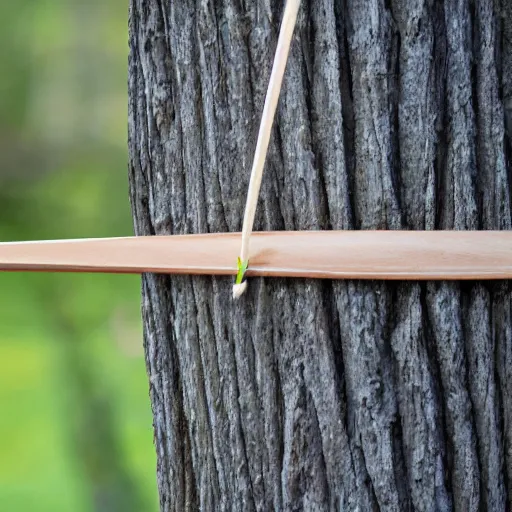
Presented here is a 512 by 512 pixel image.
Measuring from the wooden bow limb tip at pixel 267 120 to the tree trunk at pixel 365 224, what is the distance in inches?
1.4

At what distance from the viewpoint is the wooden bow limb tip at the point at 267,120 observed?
0.61 metres

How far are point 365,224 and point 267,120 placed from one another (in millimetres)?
127

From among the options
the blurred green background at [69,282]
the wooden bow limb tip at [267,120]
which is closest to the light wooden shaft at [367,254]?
the wooden bow limb tip at [267,120]

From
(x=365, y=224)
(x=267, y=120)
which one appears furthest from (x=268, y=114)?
(x=365, y=224)

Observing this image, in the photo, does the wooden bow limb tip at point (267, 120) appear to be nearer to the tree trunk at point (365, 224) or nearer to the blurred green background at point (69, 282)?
the tree trunk at point (365, 224)

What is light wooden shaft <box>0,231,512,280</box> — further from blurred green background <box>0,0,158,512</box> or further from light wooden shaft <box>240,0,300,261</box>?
blurred green background <box>0,0,158,512</box>

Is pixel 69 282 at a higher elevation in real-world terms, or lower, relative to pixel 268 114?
lower

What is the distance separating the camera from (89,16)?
9.90 feet

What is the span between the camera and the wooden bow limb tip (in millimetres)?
614

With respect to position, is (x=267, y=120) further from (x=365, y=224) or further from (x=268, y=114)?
(x=365, y=224)

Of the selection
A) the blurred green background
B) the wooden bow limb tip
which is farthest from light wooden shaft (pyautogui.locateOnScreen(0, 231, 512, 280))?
the blurred green background

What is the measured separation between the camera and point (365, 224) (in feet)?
2.15

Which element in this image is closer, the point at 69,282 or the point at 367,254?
the point at 367,254

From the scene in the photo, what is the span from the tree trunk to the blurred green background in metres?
2.19
